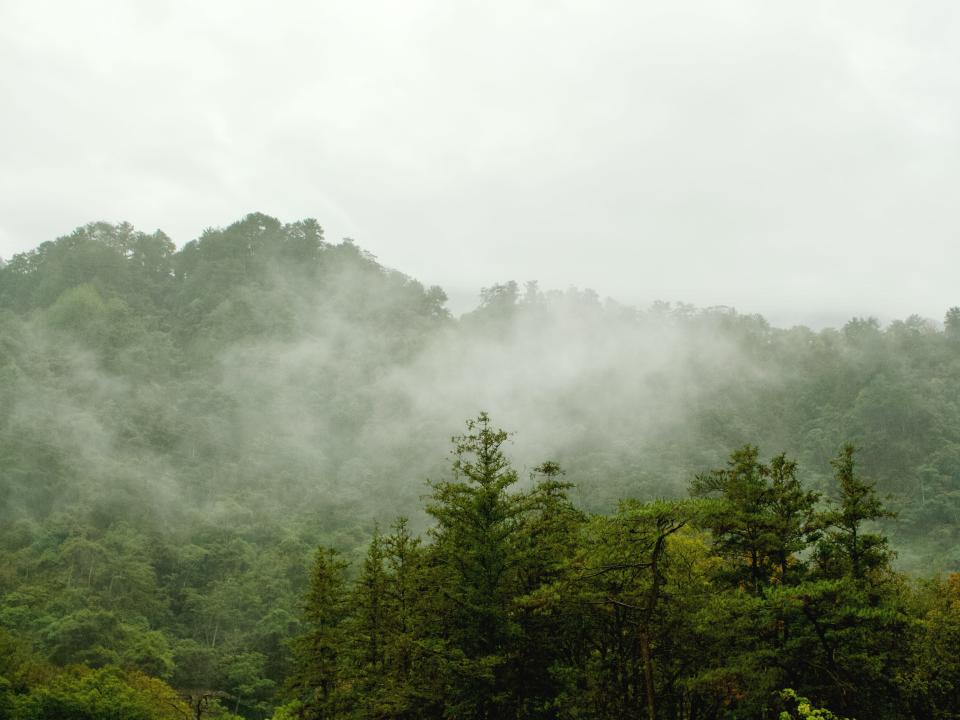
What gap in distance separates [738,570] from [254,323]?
5579 inches

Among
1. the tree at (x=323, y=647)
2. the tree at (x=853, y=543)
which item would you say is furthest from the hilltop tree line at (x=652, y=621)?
the tree at (x=323, y=647)

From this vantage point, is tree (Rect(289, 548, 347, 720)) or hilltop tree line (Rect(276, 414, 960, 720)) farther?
tree (Rect(289, 548, 347, 720))

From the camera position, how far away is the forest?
66.4ft

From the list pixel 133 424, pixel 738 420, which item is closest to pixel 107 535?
pixel 133 424

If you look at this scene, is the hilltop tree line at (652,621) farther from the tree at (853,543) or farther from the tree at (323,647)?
the tree at (323,647)

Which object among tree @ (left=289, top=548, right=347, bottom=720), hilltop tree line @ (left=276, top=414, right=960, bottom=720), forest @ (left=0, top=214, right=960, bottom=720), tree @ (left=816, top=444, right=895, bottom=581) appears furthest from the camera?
tree @ (left=289, top=548, right=347, bottom=720)

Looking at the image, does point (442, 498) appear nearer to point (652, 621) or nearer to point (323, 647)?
point (652, 621)

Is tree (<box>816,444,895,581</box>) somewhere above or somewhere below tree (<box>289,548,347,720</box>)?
above

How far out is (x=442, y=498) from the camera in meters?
23.0

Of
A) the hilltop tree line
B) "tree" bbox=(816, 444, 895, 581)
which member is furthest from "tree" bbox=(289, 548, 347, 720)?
"tree" bbox=(816, 444, 895, 581)

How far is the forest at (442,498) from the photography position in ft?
66.4

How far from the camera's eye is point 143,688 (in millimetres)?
45812

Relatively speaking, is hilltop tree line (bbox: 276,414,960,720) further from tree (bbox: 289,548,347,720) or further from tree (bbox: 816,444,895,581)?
tree (bbox: 289,548,347,720)

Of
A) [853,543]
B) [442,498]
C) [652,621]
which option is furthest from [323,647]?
[853,543]
